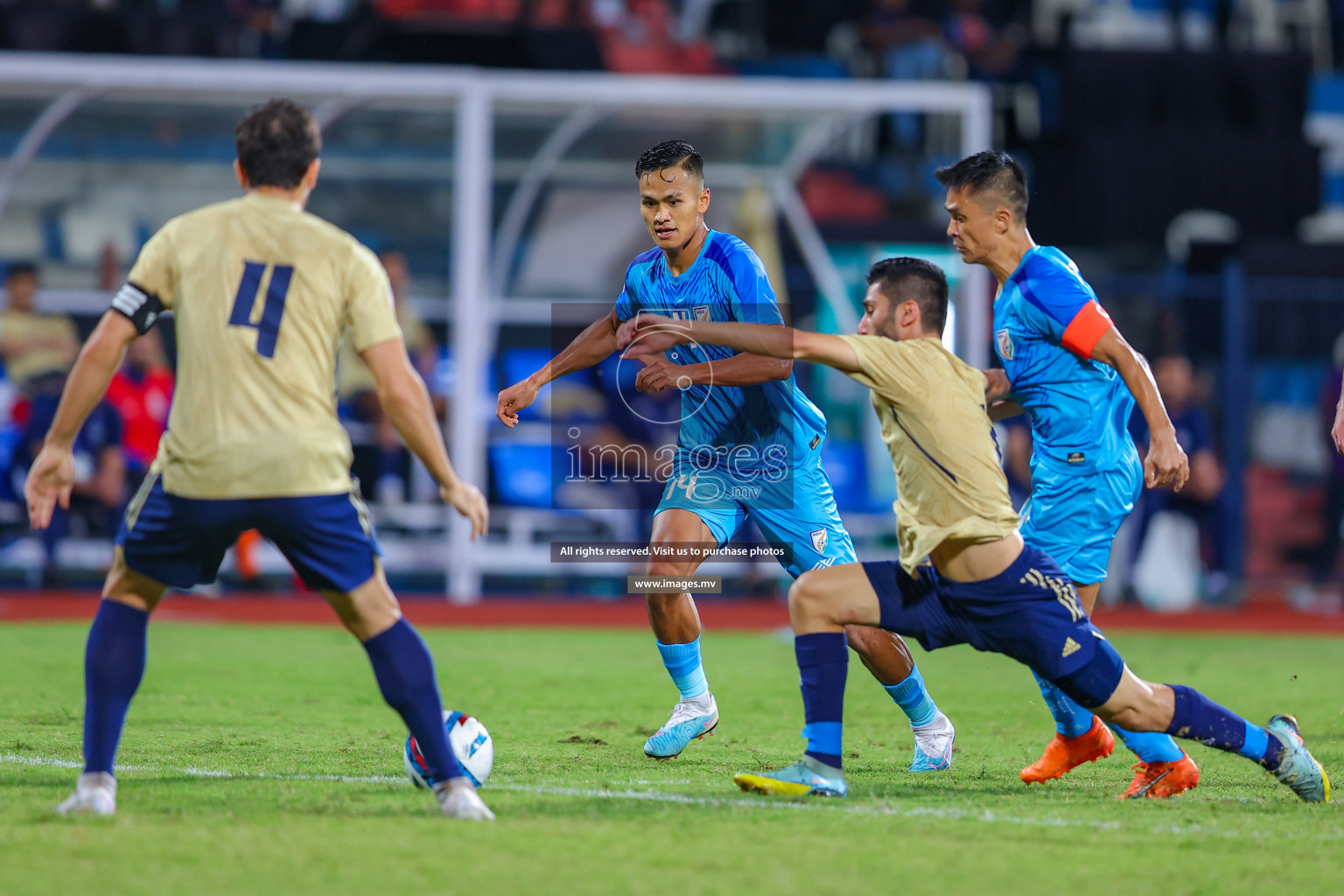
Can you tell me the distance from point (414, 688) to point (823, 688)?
1.36 meters

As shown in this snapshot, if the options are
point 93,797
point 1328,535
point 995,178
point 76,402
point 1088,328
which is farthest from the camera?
point 1328,535

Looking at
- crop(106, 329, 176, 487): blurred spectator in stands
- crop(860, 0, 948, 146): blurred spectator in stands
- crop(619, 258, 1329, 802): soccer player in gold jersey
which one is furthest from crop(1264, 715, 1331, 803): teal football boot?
crop(860, 0, 948, 146): blurred spectator in stands

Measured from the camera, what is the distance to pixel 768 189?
16203 mm

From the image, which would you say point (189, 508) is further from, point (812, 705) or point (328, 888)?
point (812, 705)

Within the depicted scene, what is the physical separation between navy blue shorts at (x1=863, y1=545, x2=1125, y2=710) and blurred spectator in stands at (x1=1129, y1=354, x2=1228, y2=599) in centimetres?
881

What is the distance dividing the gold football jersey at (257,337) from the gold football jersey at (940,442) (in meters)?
1.57

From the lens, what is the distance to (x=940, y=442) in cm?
513

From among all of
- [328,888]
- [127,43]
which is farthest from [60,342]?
[328,888]

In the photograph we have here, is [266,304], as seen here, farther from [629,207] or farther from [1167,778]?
[629,207]

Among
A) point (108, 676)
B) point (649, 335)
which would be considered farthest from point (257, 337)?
point (649, 335)

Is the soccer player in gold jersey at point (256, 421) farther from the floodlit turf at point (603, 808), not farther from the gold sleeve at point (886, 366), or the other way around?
the gold sleeve at point (886, 366)

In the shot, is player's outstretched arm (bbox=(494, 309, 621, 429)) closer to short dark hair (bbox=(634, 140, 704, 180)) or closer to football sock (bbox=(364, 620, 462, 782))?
short dark hair (bbox=(634, 140, 704, 180))

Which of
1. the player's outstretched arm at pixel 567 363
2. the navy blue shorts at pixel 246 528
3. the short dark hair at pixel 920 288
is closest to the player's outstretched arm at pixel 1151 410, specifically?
the short dark hair at pixel 920 288

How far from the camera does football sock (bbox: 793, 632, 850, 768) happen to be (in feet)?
17.3
